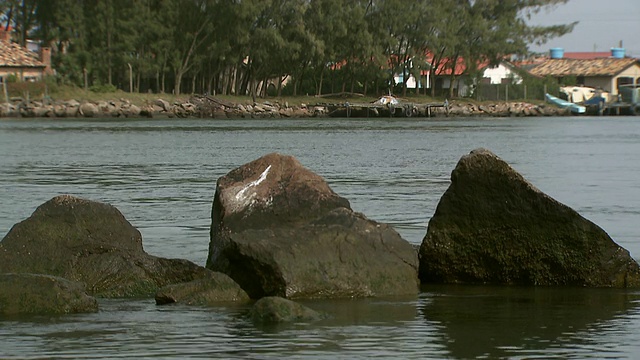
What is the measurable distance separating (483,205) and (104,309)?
4034mm

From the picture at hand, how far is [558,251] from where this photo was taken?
12.9m

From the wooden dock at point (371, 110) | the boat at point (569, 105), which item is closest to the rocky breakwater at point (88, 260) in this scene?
the wooden dock at point (371, 110)

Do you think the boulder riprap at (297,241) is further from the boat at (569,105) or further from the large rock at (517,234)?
the boat at (569,105)

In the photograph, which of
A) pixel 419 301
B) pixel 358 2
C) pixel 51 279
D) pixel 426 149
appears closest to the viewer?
pixel 51 279

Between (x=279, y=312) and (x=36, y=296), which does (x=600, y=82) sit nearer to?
(x=279, y=312)

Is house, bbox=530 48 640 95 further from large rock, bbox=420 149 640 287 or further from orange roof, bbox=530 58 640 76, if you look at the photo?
large rock, bbox=420 149 640 287

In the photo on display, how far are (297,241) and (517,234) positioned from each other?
2.41m

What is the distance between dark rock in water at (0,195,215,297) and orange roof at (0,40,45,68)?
77.6m

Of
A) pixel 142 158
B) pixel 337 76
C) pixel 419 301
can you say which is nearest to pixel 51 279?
pixel 419 301

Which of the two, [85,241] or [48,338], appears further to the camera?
[85,241]

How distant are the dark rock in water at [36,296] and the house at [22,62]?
78.9 meters

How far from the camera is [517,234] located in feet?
42.2

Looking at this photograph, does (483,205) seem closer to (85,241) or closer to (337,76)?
(85,241)

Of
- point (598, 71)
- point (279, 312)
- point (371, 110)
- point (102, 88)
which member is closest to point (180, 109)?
point (102, 88)
